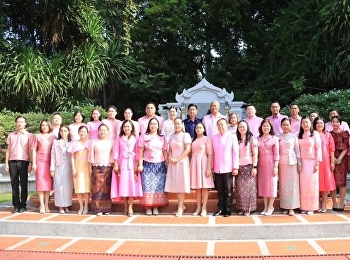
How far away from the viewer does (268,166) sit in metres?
6.04

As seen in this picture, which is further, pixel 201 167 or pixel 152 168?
pixel 152 168

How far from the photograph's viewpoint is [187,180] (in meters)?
6.01

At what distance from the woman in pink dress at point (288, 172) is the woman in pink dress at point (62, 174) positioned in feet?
10.8

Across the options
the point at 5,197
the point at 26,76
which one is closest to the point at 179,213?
the point at 5,197

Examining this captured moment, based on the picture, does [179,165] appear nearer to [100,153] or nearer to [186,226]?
[186,226]

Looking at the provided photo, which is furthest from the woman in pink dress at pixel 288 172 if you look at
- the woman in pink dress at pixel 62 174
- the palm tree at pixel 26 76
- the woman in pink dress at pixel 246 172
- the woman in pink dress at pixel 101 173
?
the palm tree at pixel 26 76

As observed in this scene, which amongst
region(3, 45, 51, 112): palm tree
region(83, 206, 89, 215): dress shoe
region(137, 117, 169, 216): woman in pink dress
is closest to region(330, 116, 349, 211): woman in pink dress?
region(137, 117, 169, 216): woman in pink dress

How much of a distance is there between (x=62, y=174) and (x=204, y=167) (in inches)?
89.4

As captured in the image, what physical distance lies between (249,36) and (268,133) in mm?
14598

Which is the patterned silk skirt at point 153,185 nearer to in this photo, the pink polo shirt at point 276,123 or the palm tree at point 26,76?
the pink polo shirt at point 276,123

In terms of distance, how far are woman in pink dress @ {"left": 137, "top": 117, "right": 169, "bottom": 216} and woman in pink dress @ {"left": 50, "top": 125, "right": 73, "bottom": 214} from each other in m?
1.23

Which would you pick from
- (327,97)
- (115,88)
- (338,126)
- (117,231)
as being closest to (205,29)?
(115,88)

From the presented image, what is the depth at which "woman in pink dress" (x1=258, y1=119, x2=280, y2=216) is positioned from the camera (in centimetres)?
596

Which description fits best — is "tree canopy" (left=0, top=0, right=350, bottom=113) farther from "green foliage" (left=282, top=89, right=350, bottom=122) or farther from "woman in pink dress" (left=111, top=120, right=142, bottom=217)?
"woman in pink dress" (left=111, top=120, right=142, bottom=217)
